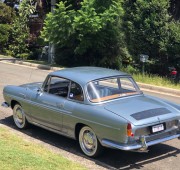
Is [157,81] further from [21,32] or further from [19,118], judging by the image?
[21,32]

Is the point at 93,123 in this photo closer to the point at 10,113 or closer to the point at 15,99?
the point at 15,99

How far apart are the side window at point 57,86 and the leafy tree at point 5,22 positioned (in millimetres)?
23194

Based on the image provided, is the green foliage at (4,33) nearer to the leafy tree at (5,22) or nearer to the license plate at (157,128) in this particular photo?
the leafy tree at (5,22)

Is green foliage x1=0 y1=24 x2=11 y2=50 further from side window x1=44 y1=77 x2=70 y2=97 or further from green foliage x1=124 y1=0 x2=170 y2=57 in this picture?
side window x1=44 y1=77 x2=70 y2=97

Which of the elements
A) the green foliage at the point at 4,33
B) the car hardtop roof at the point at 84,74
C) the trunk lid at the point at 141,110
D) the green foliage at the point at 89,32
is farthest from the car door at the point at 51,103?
the green foliage at the point at 4,33

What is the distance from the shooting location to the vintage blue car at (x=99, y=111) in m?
6.50

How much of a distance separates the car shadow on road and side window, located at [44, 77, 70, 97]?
936 millimetres

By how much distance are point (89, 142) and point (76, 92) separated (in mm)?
954

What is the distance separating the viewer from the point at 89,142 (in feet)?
Result: 23.2

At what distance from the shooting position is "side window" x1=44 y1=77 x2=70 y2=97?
7785 millimetres

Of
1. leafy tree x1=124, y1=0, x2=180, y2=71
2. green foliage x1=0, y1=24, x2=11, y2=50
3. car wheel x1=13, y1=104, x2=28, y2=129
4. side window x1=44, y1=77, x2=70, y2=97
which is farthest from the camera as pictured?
green foliage x1=0, y1=24, x2=11, y2=50

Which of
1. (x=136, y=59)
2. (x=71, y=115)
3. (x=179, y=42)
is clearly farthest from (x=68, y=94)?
(x=136, y=59)

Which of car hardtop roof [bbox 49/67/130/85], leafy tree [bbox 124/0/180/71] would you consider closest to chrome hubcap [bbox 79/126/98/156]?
car hardtop roof [bbox 49/67/130/85]

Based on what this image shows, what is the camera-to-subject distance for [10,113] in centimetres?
1026
